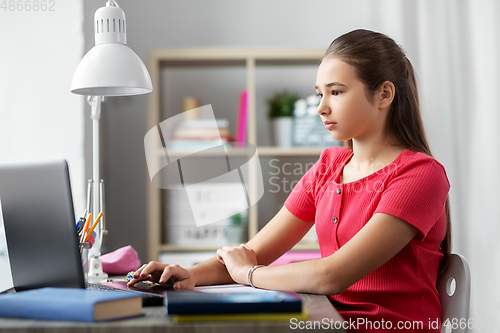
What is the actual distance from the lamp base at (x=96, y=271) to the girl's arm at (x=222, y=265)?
0.64 ft

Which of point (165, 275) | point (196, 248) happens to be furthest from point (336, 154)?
point (196, 248)

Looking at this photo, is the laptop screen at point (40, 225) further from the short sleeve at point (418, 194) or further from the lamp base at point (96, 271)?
the short sleeve at point (418, 194)

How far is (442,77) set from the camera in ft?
7.07

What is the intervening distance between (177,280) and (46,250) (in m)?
0.26

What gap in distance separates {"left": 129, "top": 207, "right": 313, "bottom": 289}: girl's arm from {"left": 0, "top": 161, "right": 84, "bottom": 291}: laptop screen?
16 cm

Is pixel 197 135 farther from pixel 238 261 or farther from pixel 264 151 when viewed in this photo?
pixel 238 261

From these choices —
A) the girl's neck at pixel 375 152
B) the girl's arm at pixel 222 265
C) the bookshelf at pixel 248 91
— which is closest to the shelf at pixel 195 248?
the bookshelf at pixel 248 91

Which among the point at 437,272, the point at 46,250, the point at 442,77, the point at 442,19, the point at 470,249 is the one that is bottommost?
the point at 470,249

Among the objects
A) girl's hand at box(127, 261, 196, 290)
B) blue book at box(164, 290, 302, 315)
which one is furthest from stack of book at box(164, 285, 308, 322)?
girl's hand at box(127, 261, 196, 290)

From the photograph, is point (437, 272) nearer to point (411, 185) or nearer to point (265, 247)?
point (411, 185)

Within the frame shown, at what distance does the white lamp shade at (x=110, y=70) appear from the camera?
1050mm

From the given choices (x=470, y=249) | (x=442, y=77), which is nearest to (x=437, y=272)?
(x=470, y=249)

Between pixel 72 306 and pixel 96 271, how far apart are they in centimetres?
47

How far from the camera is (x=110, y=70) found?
1.05 metres
